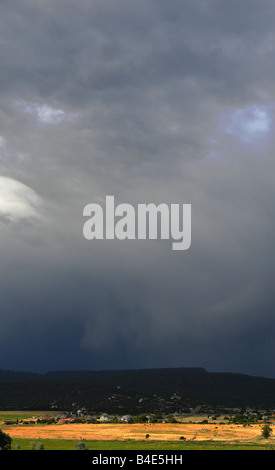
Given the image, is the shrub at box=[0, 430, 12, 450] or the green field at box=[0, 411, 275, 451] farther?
the green field at box=[0, 411, 275, 451]

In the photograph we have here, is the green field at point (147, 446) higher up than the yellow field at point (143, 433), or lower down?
higher up

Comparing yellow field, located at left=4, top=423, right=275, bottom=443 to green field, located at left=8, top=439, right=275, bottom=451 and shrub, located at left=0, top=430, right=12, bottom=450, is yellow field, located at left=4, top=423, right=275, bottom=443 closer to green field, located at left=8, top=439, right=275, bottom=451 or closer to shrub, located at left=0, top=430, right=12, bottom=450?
green field, located at left=8, top=439, right=275, bottom=451

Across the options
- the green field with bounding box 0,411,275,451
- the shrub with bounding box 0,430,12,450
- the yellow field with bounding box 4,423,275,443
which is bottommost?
the yellow field with bounding box 4,423,275,443

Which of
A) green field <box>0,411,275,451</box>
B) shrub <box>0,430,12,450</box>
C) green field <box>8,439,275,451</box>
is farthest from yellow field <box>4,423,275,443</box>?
shrub <box>0,430,12,450</box>

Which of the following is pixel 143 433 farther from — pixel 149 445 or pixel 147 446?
pixel 147 446

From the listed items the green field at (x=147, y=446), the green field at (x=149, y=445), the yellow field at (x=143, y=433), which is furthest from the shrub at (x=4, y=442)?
the yellow field at (x=143, y=433)

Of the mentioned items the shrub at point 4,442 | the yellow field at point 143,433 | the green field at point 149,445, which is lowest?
the yellow field at point 143,433

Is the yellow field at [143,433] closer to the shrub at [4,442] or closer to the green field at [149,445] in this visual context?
the green field at [149,445]

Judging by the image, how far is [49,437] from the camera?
401 feet

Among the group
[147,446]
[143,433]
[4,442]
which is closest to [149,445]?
[147,446]

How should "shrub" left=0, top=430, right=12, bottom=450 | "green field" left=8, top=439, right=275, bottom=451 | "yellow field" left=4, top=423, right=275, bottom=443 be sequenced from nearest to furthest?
"shrub" left=0, top=430, right=12, bottom=450 → "green field" left=8, top=439, right=275, bottom=451 → "yellow field" left=4, top=423, right=275, bottom=443
